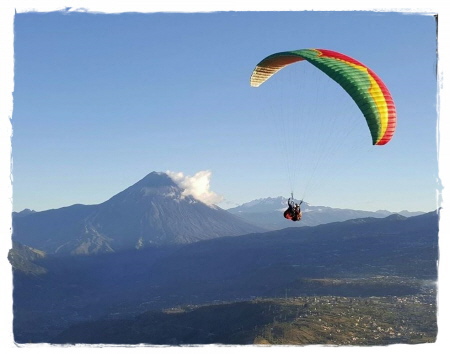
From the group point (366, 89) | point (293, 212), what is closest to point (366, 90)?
point (366, 89)

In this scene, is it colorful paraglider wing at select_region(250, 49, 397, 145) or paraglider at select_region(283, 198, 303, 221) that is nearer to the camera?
colorful paraglider wing at select_region(250, 49, 397, 145)

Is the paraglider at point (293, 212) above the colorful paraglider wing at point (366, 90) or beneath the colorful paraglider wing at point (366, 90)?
beneath

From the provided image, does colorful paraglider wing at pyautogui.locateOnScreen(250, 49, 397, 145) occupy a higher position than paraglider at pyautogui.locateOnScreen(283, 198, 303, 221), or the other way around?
colorful paraglider wing at pyautogui.locateOnScreen(250, 49, 397, 145)

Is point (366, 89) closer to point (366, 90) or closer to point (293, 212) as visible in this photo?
point (366, 90)

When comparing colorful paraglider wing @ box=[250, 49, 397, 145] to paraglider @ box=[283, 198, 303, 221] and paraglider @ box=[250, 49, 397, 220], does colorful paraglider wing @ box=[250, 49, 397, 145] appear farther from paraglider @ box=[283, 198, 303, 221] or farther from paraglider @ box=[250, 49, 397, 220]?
paraglider @ box=[283, 198, 303, 221]

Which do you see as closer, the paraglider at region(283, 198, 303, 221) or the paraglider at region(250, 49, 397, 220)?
the paraglider at region(250, 49, 397, 220)

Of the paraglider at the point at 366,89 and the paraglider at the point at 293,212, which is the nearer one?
the paraglider at the point at 366,89

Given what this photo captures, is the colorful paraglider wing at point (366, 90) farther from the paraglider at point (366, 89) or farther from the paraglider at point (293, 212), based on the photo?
the paraglider at point (293, 212)

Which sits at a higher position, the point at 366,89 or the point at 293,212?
the point at 366,89

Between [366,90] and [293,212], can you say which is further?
[293,212]

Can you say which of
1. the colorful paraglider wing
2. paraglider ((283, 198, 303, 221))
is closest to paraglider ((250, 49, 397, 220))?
the colorful paraglider wing

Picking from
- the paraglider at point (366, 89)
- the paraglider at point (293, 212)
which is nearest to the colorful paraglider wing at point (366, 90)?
the paraglider at point (366, 89)
